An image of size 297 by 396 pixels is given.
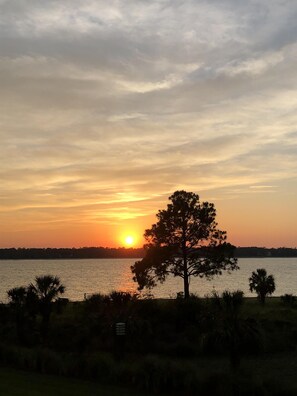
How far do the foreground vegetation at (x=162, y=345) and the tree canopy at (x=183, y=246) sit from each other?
6.37 meters

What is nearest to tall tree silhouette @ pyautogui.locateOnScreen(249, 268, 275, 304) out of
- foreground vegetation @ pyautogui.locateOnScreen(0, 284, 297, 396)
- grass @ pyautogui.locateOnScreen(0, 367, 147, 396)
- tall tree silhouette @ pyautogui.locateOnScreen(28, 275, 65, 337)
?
foreground vegetation @ pyautogui.locateOnScreen(0, 284, 297, 396)

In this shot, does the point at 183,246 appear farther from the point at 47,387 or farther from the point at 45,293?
the point at 47,387

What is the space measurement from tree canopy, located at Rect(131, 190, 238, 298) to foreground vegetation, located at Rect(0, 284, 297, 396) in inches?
251

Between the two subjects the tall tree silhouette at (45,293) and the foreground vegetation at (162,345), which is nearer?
the foreground vegetation at (162,345)

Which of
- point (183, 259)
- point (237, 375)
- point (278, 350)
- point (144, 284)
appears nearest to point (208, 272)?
point (183, 259)

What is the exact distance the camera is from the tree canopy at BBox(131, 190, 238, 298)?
45.5 m

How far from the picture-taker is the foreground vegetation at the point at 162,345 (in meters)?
20.8

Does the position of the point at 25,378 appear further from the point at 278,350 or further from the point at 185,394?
the point at 278,350

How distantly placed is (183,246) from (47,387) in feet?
90.8

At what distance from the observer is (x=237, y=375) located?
2039 cm

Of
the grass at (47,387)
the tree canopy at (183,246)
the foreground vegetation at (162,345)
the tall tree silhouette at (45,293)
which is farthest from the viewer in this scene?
the tree canopy at (183,246)

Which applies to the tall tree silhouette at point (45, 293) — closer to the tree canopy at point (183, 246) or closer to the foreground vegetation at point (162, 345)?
the foreground vegetation at point (162, 345)

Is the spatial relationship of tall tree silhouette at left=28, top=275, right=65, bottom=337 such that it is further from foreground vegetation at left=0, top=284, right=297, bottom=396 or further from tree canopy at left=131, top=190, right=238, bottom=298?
tree canopy at left=131, top=190, right=238, bottom=298

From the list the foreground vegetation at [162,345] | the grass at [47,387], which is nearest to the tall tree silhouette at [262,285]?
the foreground vegetation at [162,345]
